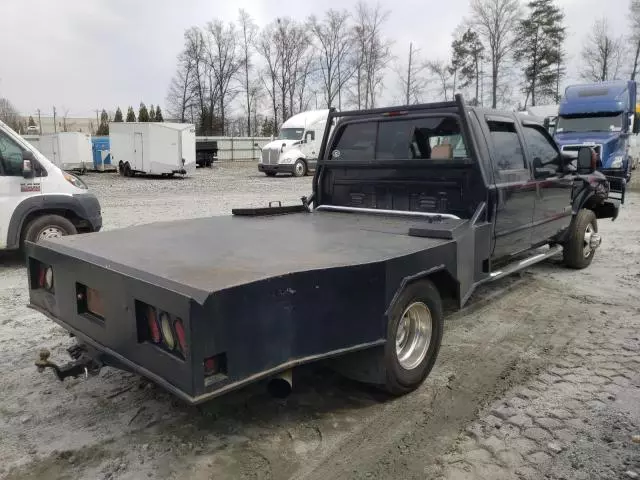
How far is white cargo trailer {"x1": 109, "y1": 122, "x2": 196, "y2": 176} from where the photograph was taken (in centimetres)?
2391

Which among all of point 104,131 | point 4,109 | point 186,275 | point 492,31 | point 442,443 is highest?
point 492,31

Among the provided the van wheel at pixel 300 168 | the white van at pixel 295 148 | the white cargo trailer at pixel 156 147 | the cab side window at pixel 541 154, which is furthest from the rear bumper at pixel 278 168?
the cab side window at pixel 541 154

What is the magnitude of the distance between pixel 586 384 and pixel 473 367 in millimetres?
794

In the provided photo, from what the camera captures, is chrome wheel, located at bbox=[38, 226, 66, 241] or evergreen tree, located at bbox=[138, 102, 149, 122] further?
evergreen tree, located at bbox=[138, 102, 149, 122]

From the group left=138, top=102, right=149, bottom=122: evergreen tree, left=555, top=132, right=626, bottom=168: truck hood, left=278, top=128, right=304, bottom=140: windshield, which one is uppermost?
left=138, top=102, right=149, bottom=122: evergreen tree

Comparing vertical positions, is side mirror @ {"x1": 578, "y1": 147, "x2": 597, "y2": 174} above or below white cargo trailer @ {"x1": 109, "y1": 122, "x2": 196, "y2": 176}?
below

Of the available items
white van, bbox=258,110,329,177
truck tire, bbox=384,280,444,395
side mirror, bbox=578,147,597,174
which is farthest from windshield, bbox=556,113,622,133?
truck tire, bbox=384,280,444,395

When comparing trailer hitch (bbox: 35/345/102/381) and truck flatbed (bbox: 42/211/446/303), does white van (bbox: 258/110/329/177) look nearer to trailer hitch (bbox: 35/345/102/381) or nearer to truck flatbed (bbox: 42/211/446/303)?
truck flatbed (bbox: 42/211/446/303)

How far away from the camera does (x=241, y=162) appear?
40375 millimetres

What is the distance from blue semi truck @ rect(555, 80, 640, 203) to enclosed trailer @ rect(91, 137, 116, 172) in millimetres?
22443

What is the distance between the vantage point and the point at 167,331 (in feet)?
8.34

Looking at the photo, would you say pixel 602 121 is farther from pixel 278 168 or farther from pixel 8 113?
pixel 8 113

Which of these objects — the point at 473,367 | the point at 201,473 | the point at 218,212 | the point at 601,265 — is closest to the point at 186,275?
the point at 201,473

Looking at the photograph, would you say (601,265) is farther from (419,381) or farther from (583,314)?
(419,381)
